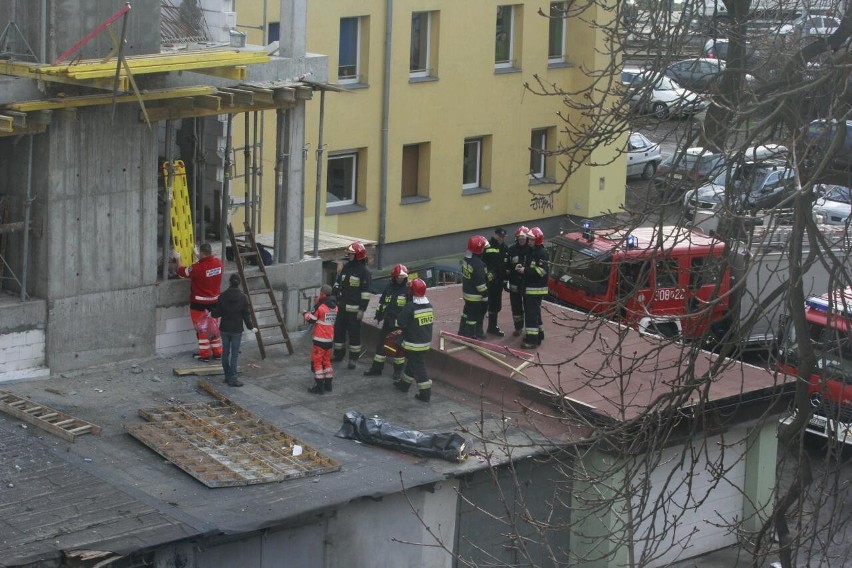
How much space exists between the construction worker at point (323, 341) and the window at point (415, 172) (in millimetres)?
12492

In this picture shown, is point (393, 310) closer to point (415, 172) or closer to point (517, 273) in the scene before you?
point (517, 273)

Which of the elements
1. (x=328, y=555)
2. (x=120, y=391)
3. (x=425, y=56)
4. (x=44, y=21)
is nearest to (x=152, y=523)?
(x=328, y=555)

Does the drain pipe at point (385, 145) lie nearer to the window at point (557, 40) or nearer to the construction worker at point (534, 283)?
the window at point (557, 40)

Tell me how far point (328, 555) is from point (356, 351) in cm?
402

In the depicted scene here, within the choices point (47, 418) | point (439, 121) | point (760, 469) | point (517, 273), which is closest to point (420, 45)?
point (439, 121)

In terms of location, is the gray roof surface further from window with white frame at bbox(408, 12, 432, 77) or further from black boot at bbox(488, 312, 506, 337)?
window with white frame at bbox(408, 12, 432, 77)

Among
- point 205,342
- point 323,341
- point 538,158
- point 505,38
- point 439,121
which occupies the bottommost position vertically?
point 205,342

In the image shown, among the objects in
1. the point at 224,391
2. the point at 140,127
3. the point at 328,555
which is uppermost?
the point at 140,127

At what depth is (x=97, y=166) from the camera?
16.1 metres

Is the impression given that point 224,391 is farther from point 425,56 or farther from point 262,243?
point 425,56

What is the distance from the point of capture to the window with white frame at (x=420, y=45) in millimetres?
28422

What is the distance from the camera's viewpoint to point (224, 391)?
16328 mm

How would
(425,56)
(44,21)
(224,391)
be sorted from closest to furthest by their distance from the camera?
(44,21), (224,391), (425,56)

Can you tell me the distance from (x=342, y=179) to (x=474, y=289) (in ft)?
34.8
